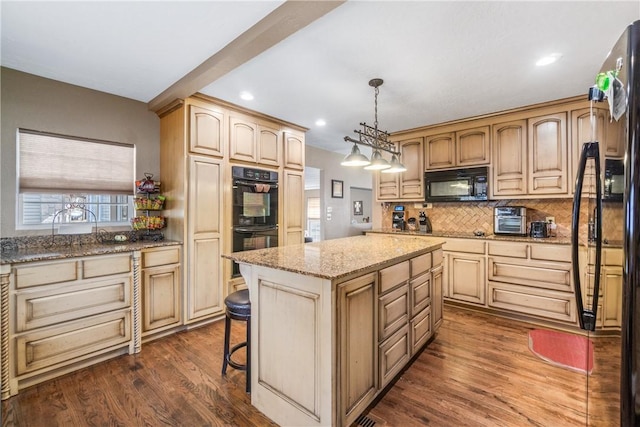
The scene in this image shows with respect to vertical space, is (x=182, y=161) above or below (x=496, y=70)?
below

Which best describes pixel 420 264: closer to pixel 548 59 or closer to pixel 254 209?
pixel 548 59

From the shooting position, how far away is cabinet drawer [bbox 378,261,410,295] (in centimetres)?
179

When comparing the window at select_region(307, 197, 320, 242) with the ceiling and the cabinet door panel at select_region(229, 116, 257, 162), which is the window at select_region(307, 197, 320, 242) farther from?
the ceiling

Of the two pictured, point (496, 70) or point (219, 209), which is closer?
point (496, 70)

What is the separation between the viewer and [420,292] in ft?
7.59

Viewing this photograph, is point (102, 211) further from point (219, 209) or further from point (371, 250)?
point (371, 250)

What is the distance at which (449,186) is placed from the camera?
155 inches

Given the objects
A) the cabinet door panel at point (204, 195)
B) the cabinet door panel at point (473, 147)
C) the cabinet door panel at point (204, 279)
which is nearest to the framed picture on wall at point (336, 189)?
the cabinet door panel at point (473, 147)

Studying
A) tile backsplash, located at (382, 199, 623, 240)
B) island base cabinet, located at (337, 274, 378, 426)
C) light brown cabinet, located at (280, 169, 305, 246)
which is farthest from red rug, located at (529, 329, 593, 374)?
light brown cabinet, located at (280, 169, 305, 246)

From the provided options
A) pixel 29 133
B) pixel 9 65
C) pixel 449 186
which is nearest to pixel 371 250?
pixel 449 186

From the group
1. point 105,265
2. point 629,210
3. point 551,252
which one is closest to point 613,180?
point 629,210

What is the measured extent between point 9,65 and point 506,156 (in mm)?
5068

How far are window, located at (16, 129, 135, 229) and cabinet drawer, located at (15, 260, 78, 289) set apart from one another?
0.76 metres

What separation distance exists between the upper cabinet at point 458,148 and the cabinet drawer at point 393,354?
8.71ft
